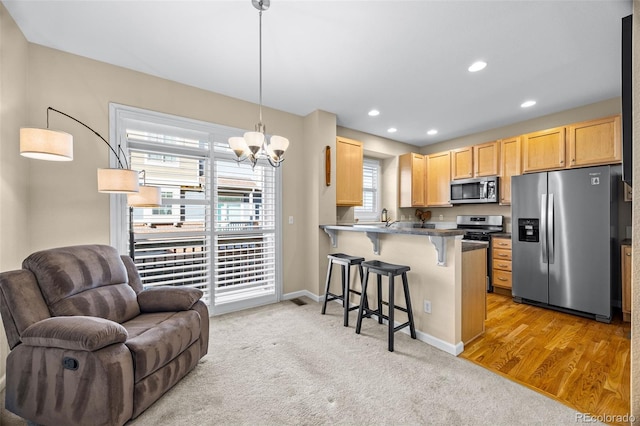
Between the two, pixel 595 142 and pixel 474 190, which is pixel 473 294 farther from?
pixel 595 142

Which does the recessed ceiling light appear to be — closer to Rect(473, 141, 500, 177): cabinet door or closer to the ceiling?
the ceiling

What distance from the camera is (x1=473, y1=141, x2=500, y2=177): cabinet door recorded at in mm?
4438

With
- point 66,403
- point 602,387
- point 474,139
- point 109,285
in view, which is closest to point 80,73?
point 109,285

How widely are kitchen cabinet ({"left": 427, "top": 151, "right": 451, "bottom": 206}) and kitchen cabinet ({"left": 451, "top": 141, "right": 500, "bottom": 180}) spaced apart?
126 mm

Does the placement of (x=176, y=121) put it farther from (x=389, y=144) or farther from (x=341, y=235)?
(x=389, y=144)

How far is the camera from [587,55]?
→ 251cm

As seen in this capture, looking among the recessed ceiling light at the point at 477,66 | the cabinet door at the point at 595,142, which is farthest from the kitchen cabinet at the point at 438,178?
the recessed ceiling light at the point at 477,66

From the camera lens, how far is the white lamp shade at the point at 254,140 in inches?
77.6

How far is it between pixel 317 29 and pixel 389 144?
3439mm

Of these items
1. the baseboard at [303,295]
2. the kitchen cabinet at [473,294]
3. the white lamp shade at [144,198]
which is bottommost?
the baseboard at [303,295]

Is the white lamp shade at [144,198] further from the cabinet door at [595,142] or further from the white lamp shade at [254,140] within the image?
the cabinet door at [595,142]

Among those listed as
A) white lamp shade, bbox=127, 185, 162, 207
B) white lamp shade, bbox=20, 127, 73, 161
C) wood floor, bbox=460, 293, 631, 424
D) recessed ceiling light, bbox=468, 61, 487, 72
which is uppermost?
recessed ceiling light, bbox=468, 61, 487, 72

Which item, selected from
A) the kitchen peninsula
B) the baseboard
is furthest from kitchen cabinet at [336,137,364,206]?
the baseboard

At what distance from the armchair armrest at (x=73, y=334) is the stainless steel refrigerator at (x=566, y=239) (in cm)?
449
